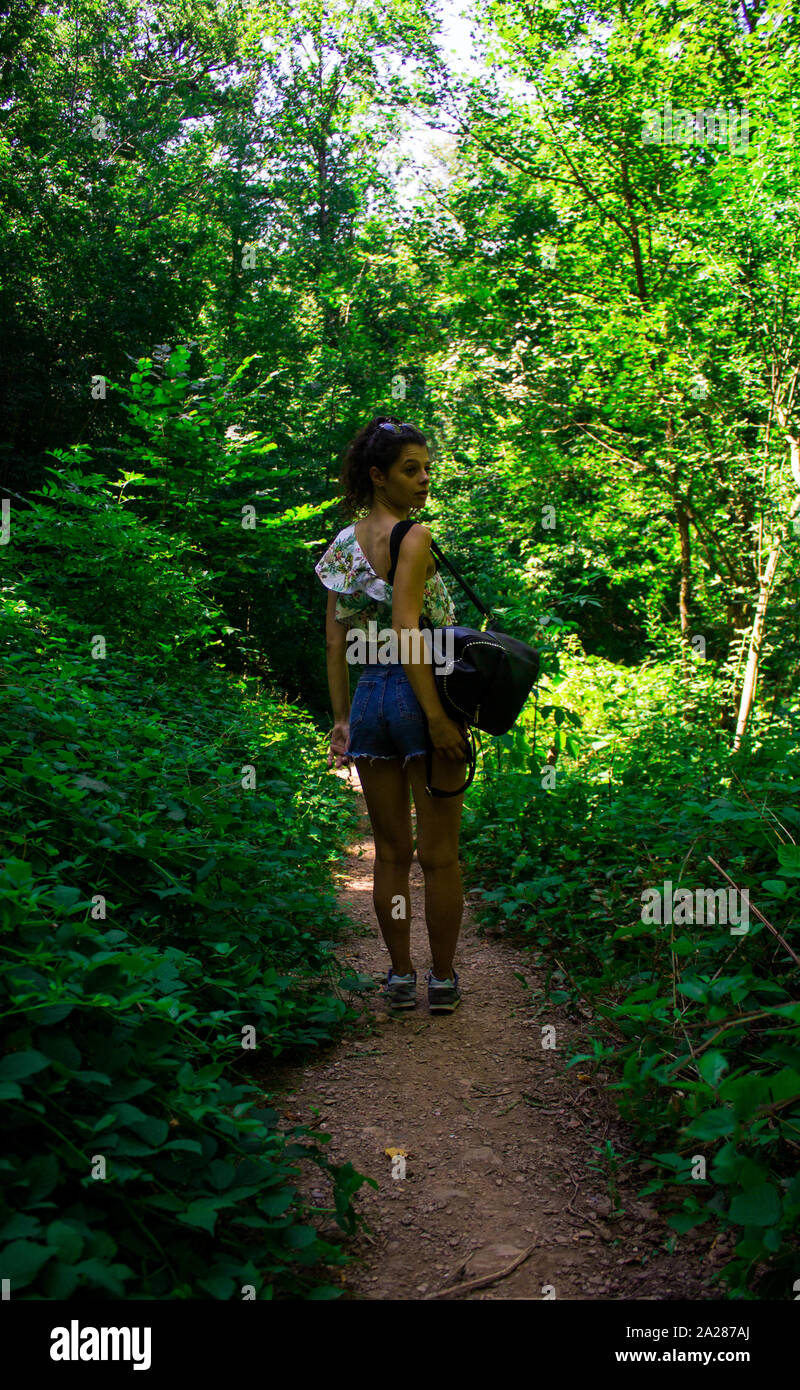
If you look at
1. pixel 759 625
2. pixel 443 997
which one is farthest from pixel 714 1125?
pixel 759 625

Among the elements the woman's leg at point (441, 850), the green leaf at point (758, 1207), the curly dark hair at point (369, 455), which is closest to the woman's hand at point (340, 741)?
the woman's leg at point (441, 850)

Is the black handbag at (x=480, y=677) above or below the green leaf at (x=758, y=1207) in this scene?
above

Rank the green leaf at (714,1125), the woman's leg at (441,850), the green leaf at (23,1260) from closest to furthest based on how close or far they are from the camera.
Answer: the green leaf at (23,1260)
the green leaf at (714,1125)
the woman's leg at (441,850)

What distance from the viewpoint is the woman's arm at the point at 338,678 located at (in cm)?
340

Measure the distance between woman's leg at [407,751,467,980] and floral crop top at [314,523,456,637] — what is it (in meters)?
0.55

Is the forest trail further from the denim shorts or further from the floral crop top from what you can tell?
the floral crop top

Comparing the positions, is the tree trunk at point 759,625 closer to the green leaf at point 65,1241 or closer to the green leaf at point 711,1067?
the green leaf at point 711,1067

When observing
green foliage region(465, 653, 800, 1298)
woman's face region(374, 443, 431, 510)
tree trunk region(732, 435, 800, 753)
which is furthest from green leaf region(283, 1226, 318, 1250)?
tree trunk region(732, 435, 800, 753)

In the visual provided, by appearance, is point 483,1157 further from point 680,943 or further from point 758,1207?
point 758,1207

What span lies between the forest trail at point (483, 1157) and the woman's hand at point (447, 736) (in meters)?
1.04

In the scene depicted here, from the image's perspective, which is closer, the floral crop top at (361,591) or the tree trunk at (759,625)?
the floral crop top at (361,591)

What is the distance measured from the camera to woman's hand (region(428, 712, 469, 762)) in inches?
121

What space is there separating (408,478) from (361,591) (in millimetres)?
447

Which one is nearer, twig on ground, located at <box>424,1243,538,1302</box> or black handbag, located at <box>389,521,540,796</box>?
twig on ground, located at <box>424,1243,538,1302</box>
